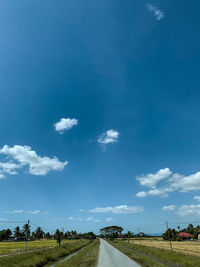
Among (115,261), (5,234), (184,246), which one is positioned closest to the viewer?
(115,261)

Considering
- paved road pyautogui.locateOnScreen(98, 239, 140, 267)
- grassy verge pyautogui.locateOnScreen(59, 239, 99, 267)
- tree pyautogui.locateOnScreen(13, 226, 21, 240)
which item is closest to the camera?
paved road pyautogui.locateOnScreen(98, 239, 140, 267)

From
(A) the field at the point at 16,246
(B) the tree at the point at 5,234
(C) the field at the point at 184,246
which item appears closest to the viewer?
(C) the field at the point at 184,246

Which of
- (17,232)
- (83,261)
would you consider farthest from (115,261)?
(17,232)

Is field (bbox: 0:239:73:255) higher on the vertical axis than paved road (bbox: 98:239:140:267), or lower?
lower

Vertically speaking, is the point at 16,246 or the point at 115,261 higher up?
the point at 115,261

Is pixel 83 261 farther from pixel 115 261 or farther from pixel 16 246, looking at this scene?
pixel 16 246

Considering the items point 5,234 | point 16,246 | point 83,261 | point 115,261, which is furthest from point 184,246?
point 5,234

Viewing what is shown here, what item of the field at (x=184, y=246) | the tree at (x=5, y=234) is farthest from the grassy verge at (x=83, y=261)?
the tree at (x=5, y=234)

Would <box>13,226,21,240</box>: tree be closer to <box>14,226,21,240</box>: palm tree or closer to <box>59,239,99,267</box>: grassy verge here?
<box>14,226,21,240</box>: palm tree

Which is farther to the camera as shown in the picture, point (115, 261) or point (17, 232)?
point (17, 232)

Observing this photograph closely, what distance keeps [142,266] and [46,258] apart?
18.7m

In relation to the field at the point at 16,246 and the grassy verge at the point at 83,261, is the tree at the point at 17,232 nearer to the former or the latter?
the field at the point at 16,246

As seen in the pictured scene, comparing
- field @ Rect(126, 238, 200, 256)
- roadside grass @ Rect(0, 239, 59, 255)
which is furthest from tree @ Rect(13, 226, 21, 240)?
field @ Rect(126, 238, 200, 256)

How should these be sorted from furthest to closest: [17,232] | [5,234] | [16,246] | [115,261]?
[17,232]
[5,234]
[16,246]
[115,261]
